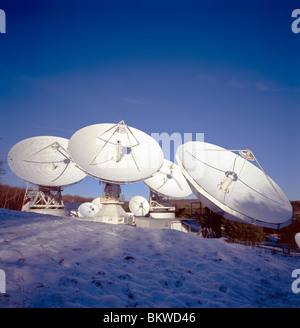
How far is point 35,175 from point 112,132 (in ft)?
44.4

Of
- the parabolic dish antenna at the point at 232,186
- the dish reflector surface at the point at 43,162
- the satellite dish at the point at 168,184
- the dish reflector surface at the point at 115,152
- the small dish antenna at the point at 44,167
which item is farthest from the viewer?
the satellite dish at the point at 168,184

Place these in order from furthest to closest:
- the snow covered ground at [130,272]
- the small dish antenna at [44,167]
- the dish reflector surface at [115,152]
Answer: the small dish antenna at [44,167], the dish reflector surface at [115,152], the snow covered ground at [130,272]

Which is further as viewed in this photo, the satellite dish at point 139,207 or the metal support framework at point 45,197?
the satellite dish at point 139,207

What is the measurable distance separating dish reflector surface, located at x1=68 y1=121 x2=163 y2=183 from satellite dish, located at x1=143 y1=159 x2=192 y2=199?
13.3 m

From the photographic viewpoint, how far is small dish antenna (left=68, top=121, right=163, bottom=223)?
2269 centimetres

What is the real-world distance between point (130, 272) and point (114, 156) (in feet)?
61.3

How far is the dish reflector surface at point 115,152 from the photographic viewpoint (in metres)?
22.6

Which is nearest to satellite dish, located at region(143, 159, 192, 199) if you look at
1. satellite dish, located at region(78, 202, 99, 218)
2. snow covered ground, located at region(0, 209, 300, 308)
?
satellite dish, located at region(78, 202, 99, 218)

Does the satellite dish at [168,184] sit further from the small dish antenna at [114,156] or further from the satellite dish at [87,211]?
the satellite dish at [87,211]

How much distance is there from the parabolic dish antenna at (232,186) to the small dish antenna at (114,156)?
21.5 feet

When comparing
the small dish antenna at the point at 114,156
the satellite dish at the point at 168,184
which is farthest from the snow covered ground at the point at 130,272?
the satellite dish at the point at 168,184

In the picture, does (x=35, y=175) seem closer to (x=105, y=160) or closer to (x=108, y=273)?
(x=105, y=160)

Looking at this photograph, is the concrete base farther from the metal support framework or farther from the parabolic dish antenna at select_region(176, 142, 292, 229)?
the metal support framework
